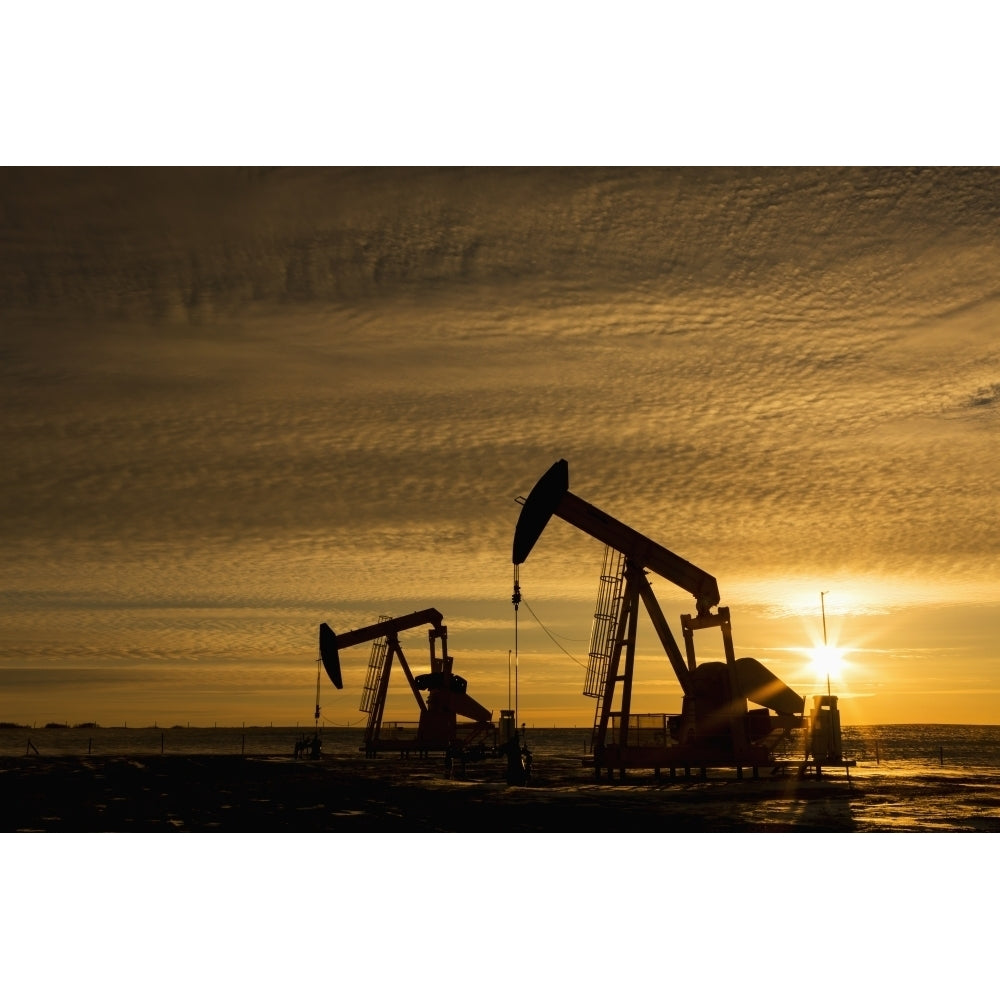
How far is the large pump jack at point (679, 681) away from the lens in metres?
27.7

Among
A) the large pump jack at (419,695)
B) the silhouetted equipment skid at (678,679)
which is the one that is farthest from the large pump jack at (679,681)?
the large pump jack at (419,695)

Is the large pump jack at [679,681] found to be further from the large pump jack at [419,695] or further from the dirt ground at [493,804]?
the large pump jack at [419,695]

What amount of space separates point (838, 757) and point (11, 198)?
2382 centimetres

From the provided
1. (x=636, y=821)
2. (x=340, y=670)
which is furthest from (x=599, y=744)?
(x=340, y=670)

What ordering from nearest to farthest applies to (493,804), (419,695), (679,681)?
(493,804) → (679,681) → (419,695)

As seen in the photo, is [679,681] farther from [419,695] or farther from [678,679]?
[419,695]

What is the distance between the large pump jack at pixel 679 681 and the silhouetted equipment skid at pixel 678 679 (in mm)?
23

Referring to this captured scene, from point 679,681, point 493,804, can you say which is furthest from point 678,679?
point 493,804

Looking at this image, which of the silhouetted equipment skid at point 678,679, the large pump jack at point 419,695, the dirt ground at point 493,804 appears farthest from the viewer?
the large pump jack at point 419,695

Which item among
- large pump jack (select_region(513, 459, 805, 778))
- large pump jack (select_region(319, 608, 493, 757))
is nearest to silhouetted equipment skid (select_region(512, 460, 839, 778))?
large pump jack (select_region(513, 459, 805, 778))

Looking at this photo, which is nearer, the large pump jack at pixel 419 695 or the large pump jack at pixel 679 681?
the large pump jack at pixel 679 681

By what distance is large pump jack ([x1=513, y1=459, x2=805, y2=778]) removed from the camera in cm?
2769

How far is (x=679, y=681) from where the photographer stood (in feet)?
96.7

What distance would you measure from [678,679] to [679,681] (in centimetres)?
6
